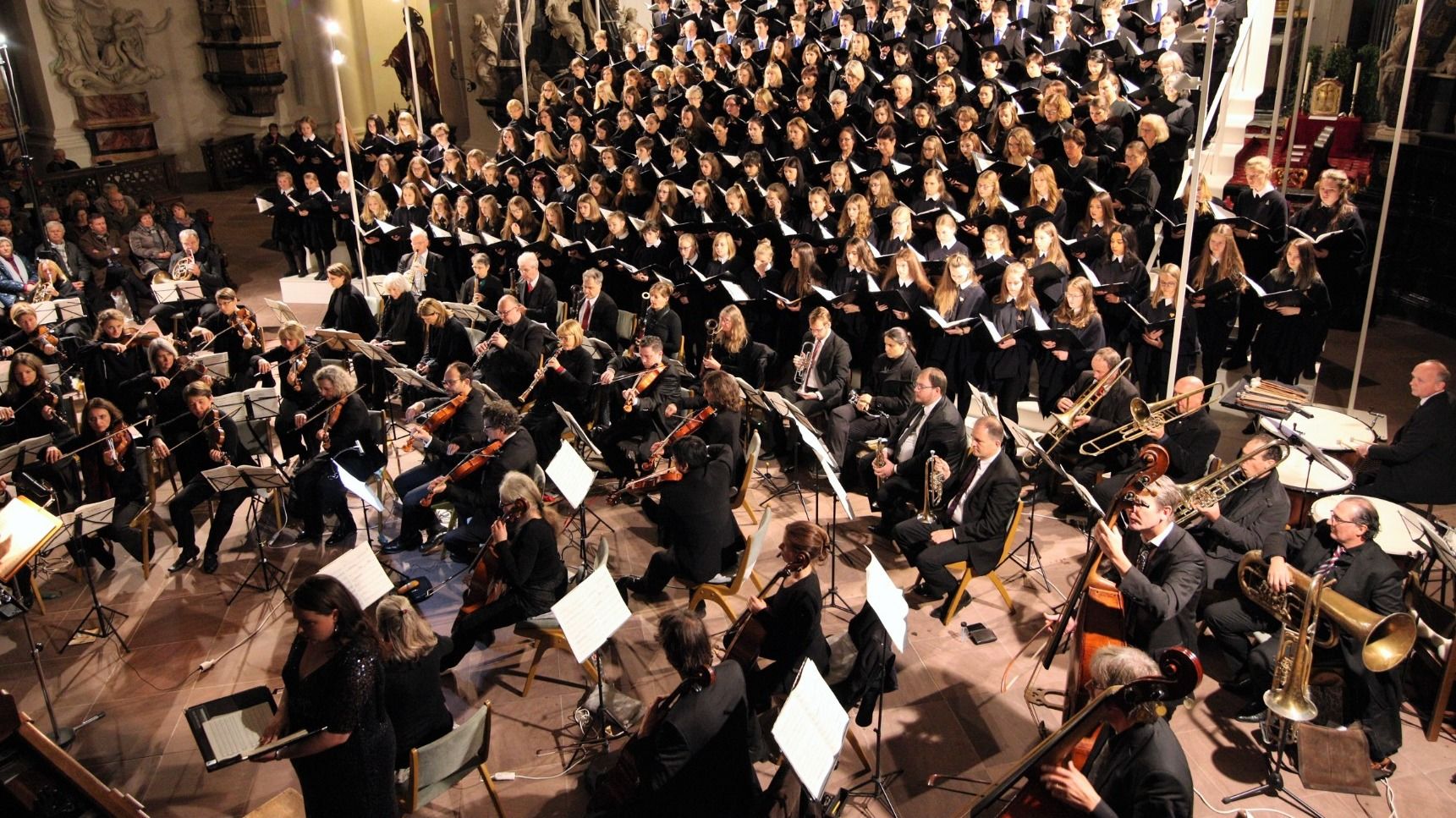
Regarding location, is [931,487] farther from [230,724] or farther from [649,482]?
[230,724]

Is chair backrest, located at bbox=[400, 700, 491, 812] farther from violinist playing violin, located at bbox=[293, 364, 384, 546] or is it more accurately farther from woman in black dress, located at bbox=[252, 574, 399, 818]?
violinist playing violin, located at bbox=[293, 364, 384, 546]

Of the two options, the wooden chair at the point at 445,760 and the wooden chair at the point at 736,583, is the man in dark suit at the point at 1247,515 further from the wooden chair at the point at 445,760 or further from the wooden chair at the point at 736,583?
the wooden chair at the point at 445,760

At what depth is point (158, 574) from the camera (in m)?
6.96

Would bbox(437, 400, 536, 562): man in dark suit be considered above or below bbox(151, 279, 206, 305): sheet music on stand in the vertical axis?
below

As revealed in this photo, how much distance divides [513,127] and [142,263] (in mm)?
4347

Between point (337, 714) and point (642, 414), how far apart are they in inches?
163

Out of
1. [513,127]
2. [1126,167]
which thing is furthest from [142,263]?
[1126,167]

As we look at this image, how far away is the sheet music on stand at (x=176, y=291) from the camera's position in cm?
1045

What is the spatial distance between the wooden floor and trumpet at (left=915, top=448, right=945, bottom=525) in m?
0.41

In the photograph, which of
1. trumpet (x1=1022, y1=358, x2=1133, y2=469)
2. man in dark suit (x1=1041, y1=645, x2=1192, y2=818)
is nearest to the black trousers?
trumpet (x1=1022, y1=358, x2=1133, y2=469)

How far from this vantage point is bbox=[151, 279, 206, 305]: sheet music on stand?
34.3ft

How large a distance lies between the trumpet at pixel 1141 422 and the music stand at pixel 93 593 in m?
5.97

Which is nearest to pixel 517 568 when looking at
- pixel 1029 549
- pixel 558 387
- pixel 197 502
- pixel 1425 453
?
pixel 558 387

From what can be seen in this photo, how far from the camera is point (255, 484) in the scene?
6.52 meters
